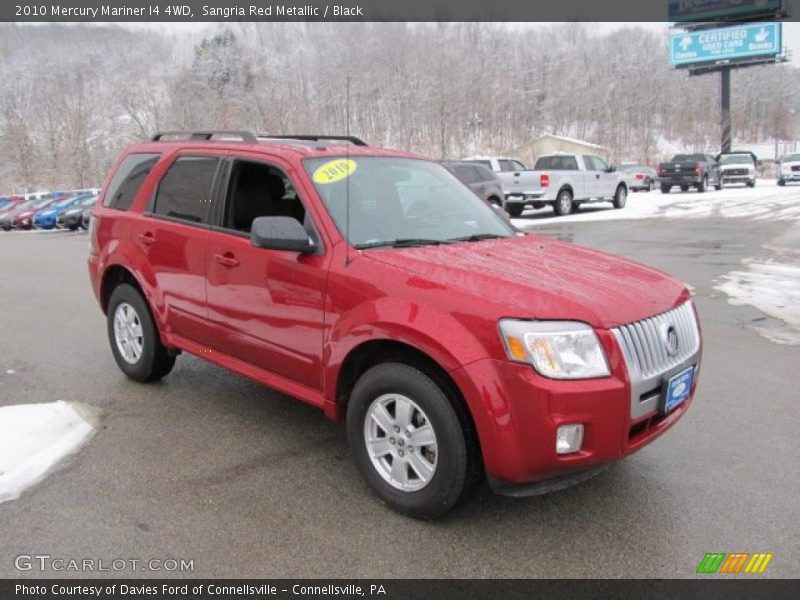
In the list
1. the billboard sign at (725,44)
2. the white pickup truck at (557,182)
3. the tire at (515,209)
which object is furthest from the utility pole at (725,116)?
the tire at (515,209)

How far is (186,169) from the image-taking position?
4828 millimetres

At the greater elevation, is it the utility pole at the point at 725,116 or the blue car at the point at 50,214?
the utility pole at the point at 725,116

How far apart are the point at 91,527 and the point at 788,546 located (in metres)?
3.19

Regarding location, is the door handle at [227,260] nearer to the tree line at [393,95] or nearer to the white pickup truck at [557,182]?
the tree line at [393,95]

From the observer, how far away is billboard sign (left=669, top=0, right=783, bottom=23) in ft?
168

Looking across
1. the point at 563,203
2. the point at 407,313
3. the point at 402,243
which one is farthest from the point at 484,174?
the point at 407,313

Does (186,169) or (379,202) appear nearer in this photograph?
(379,202)

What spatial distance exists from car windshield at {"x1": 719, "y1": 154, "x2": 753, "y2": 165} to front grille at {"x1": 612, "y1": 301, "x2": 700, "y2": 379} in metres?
38.9

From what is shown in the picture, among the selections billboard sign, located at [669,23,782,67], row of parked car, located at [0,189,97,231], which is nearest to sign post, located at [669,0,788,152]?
billboard sign, located at [669,23,782,67]

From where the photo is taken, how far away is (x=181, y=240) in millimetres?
4602

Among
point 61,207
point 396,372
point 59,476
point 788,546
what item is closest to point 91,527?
point 59,476

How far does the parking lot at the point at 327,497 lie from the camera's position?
9.77ft

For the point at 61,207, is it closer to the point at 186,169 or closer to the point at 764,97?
the point at 186,169

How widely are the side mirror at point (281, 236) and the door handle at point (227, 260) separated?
566 mm
